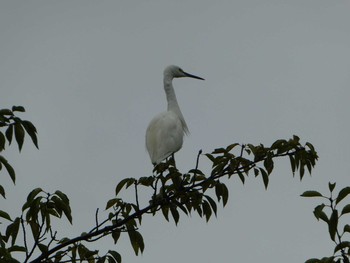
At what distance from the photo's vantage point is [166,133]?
1298 centimetres

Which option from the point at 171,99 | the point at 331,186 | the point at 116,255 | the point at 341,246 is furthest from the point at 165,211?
the point at 171,99

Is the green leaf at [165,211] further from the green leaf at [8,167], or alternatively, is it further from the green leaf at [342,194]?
the green leaf at [342,194]

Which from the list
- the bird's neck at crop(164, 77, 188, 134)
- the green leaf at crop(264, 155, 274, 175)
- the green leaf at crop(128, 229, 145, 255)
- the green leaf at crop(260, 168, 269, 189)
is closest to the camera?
the green leaf at crop(128, 229, 145, 255)

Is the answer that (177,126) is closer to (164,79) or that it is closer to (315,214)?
(164,79)

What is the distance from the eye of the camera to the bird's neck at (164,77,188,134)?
13938 millimetres

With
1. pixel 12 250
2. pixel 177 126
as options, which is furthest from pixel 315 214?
pixel 177 126

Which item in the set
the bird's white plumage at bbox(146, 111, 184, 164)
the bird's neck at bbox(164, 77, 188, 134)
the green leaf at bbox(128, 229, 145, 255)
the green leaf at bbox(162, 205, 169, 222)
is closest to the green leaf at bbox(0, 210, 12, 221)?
the green leaf at bbox(128, 229, 145, 255)

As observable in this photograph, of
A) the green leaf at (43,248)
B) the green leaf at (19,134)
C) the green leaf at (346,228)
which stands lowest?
the green leaf at (346,228)

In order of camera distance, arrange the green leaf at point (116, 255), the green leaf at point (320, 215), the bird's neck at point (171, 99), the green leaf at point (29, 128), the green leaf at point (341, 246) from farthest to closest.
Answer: the bird's neck at point (171, 99) → the green leaf at point (116, 255) → the green leaf at point (29, 128) → the green leaf at point (320, 215) → the green leaf at point (341, 246)

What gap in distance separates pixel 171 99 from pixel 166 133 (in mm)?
1570

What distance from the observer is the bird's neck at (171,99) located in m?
13.9

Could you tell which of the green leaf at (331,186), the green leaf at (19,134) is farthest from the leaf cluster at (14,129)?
the green leaf at (331,186)

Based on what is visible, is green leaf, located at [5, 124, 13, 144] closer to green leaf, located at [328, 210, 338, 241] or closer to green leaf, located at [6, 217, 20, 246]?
green leaf, located at [6, 217, 20, 246]

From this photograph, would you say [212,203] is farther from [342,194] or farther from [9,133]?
[9,133]
